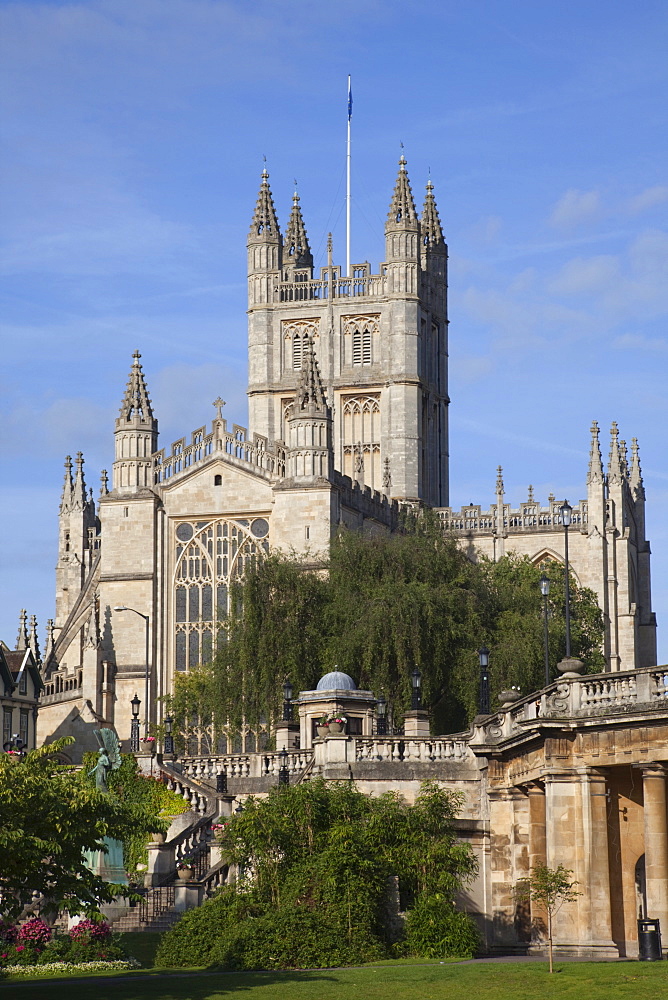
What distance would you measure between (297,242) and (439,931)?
8343 cm

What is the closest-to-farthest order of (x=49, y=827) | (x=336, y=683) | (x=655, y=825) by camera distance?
(x=49, y=827)
(x=655, y=825)
(x=336, y=683)

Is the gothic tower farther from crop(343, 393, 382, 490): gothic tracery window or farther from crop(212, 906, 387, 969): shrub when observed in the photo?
crop(212, 906, 387, 969): shrub

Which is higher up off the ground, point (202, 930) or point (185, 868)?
point (185, 868)

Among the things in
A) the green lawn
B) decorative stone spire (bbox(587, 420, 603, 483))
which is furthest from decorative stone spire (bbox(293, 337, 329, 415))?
the green lawn

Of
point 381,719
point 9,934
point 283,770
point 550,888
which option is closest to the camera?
point 550,888

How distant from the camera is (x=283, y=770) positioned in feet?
168

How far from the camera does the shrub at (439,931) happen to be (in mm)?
43312

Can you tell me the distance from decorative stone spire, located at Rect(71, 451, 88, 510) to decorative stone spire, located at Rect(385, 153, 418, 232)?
2206cm

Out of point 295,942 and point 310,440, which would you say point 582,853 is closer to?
point 295,942

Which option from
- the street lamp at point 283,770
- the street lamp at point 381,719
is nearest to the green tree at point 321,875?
the street lamp at point 283,770

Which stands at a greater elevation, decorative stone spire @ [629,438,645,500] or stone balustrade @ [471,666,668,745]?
decorative stone spire @ [629,438,645,500]

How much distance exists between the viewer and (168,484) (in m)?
87.0

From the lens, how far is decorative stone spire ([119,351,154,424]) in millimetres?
87812

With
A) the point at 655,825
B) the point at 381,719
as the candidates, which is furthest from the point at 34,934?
the point at 381,719
